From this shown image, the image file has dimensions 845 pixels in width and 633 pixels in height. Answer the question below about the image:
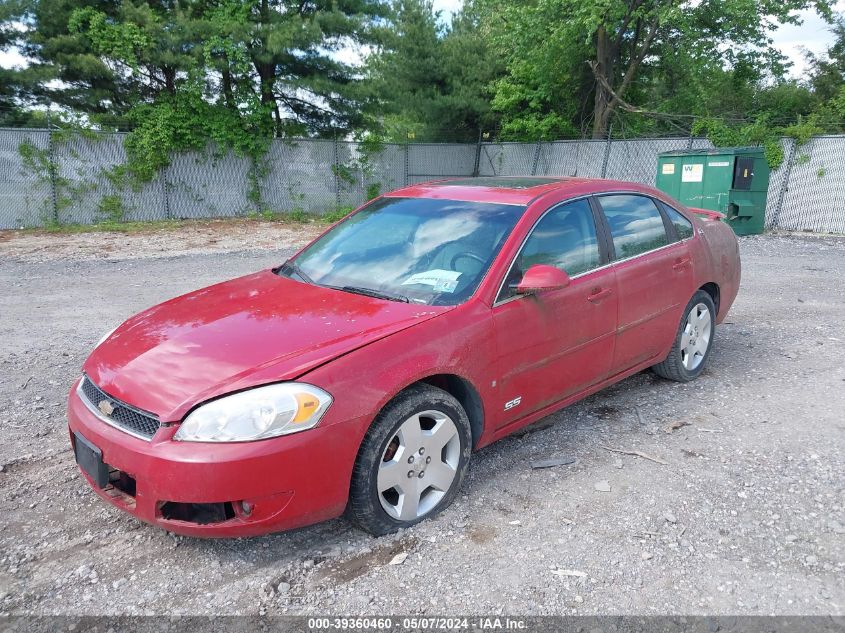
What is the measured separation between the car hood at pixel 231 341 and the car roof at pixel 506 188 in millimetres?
1020

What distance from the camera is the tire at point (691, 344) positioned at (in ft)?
15.6

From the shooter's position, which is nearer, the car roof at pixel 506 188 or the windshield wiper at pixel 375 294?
Answer: the windshield wiper at pixel 375 294

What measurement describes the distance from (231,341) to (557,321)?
1742 mm

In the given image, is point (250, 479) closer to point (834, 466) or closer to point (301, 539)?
point (301, 539)

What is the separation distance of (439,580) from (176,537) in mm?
1248

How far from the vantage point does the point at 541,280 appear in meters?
3.31

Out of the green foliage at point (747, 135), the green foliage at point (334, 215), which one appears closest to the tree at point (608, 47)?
the green foliage at point (747, 135)

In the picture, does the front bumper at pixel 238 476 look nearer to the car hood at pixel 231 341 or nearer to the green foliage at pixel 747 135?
the car hood at pixel 231 341

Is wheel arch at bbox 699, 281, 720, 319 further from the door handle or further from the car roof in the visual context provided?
the door handle

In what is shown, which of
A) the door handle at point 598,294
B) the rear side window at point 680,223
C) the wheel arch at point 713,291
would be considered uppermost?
the rear side window at point 680,223

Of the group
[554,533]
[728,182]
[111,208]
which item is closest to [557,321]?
[554,533]

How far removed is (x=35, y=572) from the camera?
2738 mm

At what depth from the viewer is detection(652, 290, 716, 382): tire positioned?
4766mm

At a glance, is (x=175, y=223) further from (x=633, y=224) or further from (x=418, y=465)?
(x=418, y=465)
